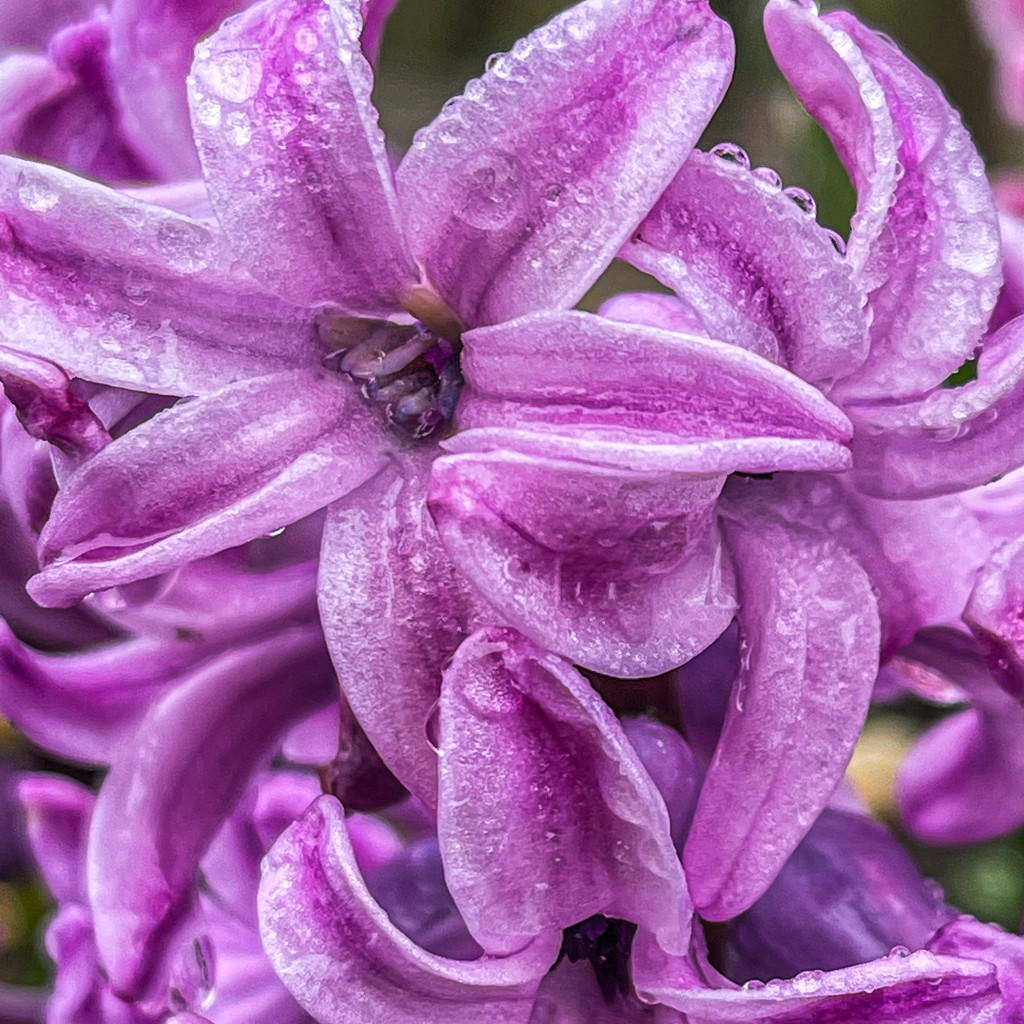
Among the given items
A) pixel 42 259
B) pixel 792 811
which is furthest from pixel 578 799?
pixel 42 259

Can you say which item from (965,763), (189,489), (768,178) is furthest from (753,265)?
(965,763)

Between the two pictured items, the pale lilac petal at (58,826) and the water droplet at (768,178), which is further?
the pale lilac petal at (58,826)

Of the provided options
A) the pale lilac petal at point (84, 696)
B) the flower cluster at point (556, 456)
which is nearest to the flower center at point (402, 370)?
the flower cluster at point (556, 456)

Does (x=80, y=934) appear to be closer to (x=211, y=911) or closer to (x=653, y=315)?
(x=211, y=911)

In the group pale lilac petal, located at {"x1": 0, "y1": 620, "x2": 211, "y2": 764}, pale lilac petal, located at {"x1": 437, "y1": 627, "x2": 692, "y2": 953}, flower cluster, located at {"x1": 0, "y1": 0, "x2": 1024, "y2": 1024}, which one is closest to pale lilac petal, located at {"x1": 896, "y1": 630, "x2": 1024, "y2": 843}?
flower cluster, located at {"x1": 0, "y1": 0, "x2": 1024, "y2": 1024}

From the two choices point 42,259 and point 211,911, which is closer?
point 42,259

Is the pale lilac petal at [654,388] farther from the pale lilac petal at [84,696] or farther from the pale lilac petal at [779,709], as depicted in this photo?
the pale lilac petal at [84,696]
